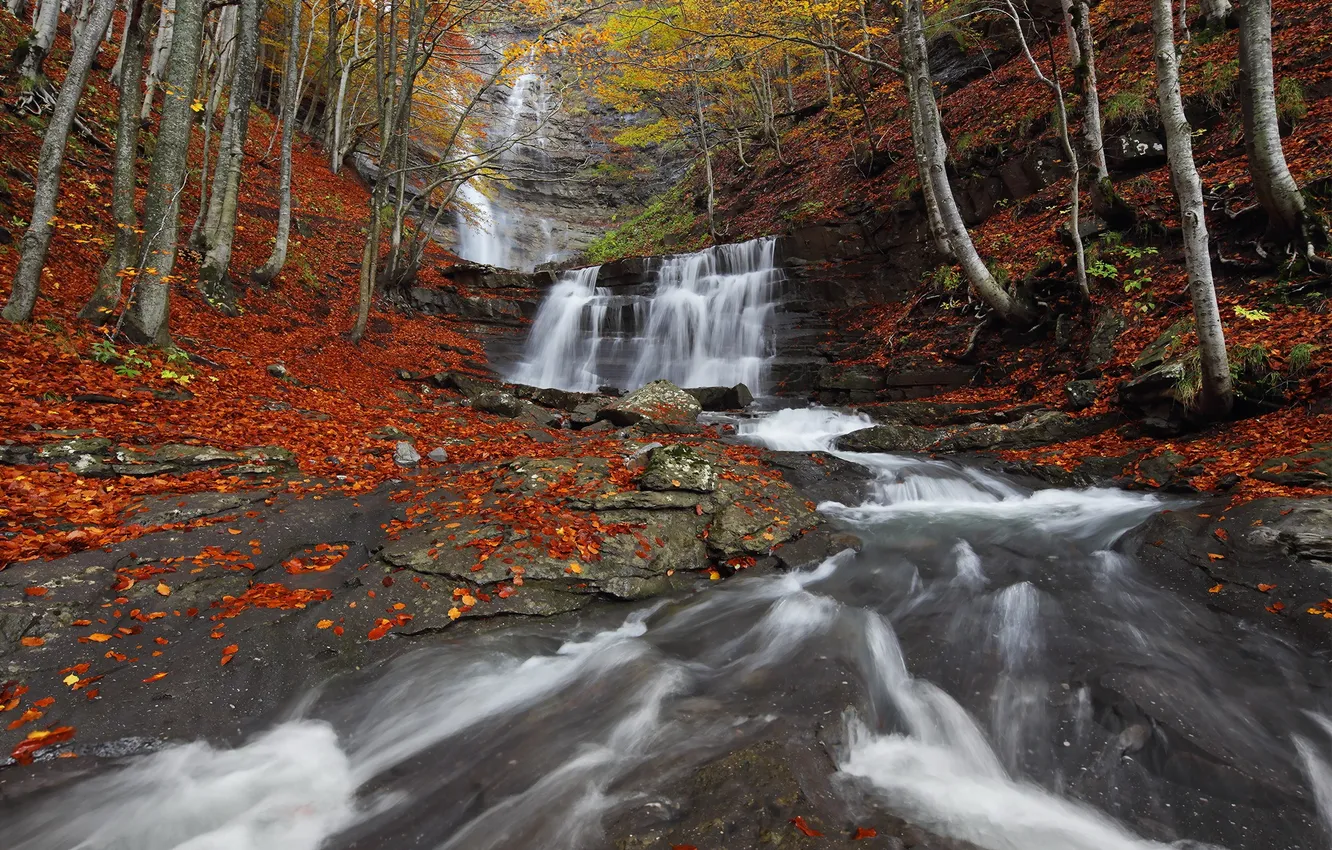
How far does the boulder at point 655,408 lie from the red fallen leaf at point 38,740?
7.62 meters

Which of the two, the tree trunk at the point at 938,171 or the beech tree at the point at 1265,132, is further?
the tree trunk at the point at 938,171

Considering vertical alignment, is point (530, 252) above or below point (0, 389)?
above

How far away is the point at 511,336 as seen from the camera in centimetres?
1761

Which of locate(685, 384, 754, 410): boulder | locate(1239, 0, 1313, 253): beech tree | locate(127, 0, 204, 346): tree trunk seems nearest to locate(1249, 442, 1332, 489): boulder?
locate(1239, 0, 1313, 253): beech tree

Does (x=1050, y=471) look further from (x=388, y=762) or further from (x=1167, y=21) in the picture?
(x=388, y=762)

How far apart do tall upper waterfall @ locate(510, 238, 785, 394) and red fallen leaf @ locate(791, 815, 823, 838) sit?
38.9 ft

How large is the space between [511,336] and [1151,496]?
15.7m

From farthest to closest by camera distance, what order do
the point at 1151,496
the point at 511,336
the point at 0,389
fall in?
the point at 511,336 < the point at 1151,496 < the point at 0,389

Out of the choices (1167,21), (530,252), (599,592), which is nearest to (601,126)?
(530,252)

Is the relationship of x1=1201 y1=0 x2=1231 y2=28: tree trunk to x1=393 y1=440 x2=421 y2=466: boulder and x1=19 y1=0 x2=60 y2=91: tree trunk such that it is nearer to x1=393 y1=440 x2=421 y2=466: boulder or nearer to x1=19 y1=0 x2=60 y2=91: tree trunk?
x1=393 y1=440 x2=421 y2=466: boulder

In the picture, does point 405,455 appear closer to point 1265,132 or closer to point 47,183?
point 47,183

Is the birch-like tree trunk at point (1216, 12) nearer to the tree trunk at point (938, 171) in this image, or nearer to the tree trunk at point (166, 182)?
the tree trunk at point (938, 171)

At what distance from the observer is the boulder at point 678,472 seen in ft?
20.5

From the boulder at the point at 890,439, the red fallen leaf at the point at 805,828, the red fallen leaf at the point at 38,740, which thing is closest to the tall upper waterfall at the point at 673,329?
the boulder at the point at 890,439
